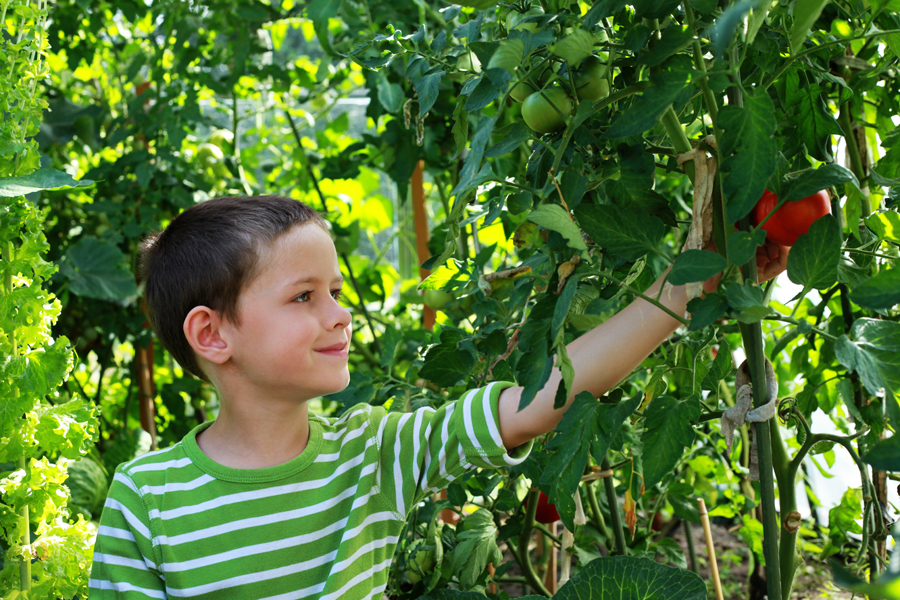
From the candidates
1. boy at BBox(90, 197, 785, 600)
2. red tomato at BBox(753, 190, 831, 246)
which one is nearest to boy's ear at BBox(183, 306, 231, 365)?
boy at BBox(90, 197, 785, 600)

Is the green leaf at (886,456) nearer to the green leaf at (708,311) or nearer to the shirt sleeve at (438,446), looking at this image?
the green leaf at (708,311)

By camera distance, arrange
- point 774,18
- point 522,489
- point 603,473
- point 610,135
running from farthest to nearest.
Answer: point 522,489, point 603,473, point 774,18, point 610,135

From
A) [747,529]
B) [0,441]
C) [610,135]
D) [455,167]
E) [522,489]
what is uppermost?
[455,167]

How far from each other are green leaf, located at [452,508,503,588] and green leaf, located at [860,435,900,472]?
0.62 m

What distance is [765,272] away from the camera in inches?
27.0

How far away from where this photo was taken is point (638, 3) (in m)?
0.51

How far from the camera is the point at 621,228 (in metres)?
0.56

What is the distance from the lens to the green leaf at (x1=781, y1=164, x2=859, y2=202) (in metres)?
0.52

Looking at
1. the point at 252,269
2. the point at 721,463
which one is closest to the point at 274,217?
the point at 252,269

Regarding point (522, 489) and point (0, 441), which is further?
point (522, 489)

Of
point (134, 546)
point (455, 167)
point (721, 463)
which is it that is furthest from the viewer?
point (455, 167)

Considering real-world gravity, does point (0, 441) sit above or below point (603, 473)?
above

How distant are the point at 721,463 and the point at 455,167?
73cm

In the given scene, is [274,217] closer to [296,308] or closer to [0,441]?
[296,308]
